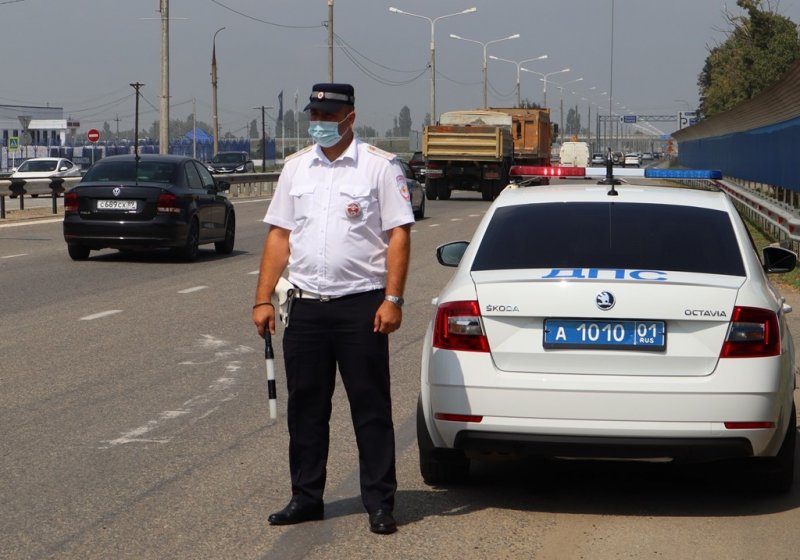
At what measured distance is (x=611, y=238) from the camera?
6.73 metres

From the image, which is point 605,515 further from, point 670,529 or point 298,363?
point 298,363

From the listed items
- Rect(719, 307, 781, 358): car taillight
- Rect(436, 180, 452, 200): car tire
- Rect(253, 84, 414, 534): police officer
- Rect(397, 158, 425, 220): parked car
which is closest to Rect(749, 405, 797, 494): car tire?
Rect(719, 307, 781, 358): car taillight

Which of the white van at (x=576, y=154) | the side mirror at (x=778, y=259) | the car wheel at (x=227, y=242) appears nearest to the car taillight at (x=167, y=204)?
the car wheel at (x=227, y=242)

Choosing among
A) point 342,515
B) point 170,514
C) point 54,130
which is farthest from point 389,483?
point 54,130

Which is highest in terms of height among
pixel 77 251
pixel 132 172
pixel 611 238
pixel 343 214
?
pixel 132 172

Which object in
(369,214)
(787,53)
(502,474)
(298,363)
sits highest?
(787,53)

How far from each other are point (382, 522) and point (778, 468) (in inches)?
71.0

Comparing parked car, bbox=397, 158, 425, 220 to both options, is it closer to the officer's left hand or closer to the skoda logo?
the skoda logo

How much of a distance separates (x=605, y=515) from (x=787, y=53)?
68.5 m

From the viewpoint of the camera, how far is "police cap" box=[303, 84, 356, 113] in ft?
19.5

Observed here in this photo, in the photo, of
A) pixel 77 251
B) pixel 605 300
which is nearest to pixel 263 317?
pixel 605 300

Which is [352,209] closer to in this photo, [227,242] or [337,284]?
[337,284]

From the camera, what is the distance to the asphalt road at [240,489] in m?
5.77

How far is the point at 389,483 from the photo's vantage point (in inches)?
237
